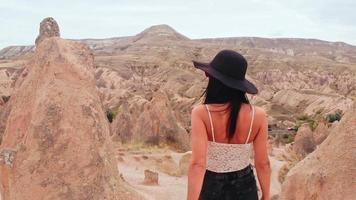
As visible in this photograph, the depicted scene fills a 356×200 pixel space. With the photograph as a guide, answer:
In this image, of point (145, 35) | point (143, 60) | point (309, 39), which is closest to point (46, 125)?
point (143, 60)

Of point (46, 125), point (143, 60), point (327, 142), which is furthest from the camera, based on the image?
point (143, 60)

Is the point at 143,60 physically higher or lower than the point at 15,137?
lower

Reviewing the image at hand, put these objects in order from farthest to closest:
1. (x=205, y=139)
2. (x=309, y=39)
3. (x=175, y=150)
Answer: (x=309, y=39)
(x=175, y=150)
(x=205, y=139)

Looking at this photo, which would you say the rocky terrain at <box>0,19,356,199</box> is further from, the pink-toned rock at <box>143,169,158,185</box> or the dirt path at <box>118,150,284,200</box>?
the pink-toned rock at <box>143,169,158,185</box>

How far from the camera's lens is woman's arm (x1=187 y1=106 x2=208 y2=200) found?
301 cm

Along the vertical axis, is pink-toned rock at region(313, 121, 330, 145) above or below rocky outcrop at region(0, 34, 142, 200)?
below

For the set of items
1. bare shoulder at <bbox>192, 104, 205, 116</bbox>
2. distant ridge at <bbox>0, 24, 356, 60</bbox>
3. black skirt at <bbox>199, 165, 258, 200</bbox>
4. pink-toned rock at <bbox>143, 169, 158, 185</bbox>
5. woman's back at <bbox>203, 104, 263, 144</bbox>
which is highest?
bare shoulder at <bbox>192, 104, 205, 116</bbox>

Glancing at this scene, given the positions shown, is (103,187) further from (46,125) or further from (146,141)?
(146,141)

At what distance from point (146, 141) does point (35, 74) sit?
12.6 m

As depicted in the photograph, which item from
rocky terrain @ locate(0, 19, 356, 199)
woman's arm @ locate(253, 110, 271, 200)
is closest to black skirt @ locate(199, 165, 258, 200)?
woman's arm @ locate(253, 110, 271, 200)

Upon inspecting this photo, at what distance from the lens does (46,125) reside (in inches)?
231

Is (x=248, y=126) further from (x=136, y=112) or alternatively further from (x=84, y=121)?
(x=136, y=112)

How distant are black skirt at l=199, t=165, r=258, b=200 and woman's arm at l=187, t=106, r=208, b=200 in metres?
0.15

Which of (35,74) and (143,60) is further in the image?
(143,60)
